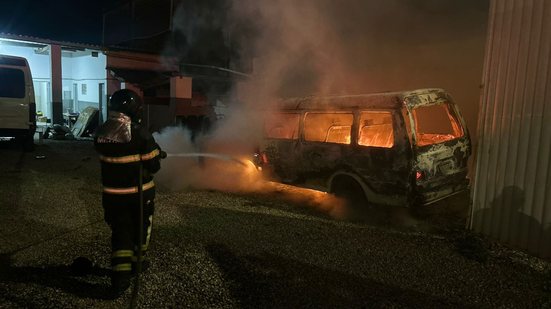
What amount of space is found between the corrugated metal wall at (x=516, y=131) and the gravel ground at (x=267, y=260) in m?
0.31

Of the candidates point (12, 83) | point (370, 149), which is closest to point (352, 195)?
point (370, 149)

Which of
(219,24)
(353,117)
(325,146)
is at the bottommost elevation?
(325,146)

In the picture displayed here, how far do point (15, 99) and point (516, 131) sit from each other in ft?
38.9

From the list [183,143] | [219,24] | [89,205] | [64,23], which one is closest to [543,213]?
[89,205]

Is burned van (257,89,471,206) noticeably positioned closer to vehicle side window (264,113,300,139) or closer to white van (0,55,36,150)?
vehicle side window (264,113,300,139)

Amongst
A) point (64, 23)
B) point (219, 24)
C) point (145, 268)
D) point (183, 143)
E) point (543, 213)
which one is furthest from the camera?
point (64, 23)

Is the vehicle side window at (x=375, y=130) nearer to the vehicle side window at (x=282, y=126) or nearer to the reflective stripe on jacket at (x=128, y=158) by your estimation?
the vehicle side window at (x=282, y=126)

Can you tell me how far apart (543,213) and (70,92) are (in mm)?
21626

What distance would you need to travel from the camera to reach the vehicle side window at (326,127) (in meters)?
6.58

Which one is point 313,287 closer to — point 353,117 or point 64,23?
point 353,117

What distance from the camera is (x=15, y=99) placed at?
11211 millimetres

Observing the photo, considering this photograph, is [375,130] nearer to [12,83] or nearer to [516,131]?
[516,131]

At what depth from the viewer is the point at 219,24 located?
42.3 ft

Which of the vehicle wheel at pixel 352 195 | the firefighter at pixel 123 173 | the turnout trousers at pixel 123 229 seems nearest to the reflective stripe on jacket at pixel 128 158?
the firefighter at pixel 123 173
